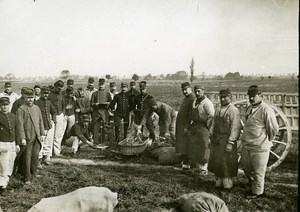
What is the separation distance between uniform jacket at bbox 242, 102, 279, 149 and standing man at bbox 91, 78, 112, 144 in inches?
102

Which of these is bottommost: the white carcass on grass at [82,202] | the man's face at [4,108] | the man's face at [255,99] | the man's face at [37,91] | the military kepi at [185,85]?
the white carcass on grass at [82,202]

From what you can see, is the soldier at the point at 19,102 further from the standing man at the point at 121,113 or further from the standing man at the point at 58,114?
the standing man at the point at 121,113

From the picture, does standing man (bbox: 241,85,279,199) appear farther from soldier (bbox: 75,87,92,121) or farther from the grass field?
soldier (bbox: 75,87,92,121)

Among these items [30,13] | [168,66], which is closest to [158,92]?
[168,66]

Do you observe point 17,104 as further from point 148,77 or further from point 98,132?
point 148,77

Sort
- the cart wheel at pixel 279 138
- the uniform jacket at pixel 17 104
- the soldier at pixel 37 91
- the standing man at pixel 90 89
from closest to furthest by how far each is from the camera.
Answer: the cart wheel at pixel 279 138 → the uniform jacket at pixel 17 104 → the soldier at pixel 37 91 → the standing man at pixel 90 89

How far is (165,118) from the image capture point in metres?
5.24

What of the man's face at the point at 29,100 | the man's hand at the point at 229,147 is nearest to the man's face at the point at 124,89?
the man's face at the point at 29,100

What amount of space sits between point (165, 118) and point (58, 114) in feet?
6.06

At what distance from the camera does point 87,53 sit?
177 inches

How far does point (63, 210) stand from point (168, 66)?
7.23 feet

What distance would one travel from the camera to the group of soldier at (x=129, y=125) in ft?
12.3

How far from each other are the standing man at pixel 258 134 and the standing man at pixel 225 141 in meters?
0.17

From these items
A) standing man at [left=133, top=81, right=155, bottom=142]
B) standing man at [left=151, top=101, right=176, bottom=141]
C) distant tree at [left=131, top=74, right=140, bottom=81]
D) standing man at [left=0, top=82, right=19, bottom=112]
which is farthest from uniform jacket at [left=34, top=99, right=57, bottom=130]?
standing man at [left=151, top=101, right=176, bottom=141]
